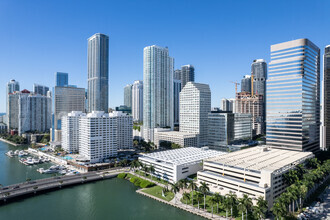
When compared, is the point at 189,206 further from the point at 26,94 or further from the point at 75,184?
the point at 26,94

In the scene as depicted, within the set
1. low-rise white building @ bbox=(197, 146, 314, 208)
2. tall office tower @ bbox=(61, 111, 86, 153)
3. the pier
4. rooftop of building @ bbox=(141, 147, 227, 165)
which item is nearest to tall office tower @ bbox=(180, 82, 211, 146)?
rooftop of building @ bbox=(141, 147, 227, 165)

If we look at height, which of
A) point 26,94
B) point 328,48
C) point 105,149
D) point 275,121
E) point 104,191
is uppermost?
point 328,48

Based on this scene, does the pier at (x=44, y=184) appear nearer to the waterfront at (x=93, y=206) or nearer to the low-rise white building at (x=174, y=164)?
the waterfront at (x=93, y=206)

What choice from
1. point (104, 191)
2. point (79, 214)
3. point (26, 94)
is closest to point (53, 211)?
point (79, 214)

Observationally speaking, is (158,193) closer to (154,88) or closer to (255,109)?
(154,88)

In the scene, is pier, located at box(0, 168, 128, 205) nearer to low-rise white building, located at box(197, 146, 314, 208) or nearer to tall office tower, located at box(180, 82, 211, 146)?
low-rise white building, located at box(197, 146, 314, 208)
